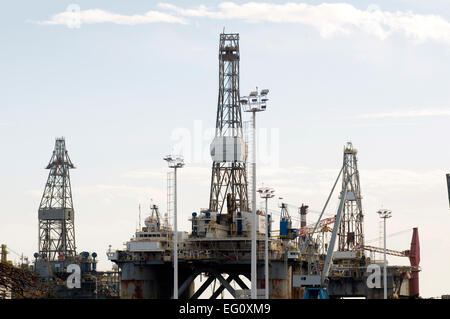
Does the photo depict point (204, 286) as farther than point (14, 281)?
Yes

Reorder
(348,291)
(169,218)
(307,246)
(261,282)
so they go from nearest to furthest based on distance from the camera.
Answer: (261,282)
(169,218)
(348,291)
(307,246)

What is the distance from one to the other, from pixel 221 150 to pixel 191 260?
84.9 ft

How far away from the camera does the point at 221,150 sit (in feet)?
548

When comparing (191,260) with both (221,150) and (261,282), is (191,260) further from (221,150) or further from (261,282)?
(221,150)

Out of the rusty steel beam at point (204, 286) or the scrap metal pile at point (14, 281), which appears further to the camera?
the rusty steel beam at point (204, 286)

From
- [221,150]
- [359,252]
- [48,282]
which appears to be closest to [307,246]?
[359,252]

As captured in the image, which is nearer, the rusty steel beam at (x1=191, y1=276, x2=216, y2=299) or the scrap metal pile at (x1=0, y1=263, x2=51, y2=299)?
the scrap metal pile at (x1=0, y1=263, x2=51, y2=299)
